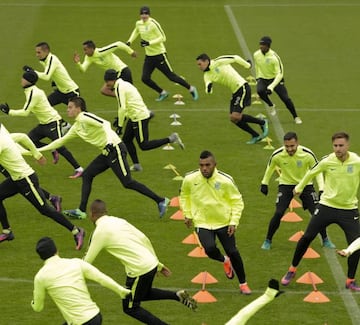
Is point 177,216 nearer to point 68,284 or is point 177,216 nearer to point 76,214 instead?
point 76,214

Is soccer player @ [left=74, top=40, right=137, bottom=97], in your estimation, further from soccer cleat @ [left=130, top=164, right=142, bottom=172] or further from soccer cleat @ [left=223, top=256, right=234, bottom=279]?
soccer cleat @ [left=223, top=256, right=234, bottom=279]

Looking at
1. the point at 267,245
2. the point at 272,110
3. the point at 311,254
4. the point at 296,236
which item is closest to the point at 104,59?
the point at 272,110

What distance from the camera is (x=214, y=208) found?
1556cm

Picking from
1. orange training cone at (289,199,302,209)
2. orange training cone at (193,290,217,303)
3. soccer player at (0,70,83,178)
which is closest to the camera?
orange training cone at (193,290,217,303)

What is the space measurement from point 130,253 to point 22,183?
4.31 m

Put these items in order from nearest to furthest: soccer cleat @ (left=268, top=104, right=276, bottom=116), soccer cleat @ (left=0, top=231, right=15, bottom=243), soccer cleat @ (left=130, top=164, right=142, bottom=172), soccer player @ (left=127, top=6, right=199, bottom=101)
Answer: soccer cleat @ (left=0, top=231, right=15, bottom=243) → soccer cleat @ (left=130, top=164, right=142, bottom=172) → soccer cleat @ (left=268, top=104, right=276, bottom=116) → soccer player @ (left=127, top=6, right=199, bottom=101)

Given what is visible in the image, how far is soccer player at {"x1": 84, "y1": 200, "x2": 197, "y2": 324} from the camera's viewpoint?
1369 centimetres

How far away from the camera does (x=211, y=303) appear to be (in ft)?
51.2

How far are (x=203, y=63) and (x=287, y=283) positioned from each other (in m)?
8.93

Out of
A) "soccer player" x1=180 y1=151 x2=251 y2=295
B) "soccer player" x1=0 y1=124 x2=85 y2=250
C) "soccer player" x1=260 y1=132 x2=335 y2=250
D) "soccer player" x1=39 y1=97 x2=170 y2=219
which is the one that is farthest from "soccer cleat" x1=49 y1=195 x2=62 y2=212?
"soccer player" x1=180 y1=151 x2=251 y2=295

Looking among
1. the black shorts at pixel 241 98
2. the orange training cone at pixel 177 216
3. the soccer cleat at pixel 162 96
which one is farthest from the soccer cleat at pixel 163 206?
the soccer cleat at pixel 162 96

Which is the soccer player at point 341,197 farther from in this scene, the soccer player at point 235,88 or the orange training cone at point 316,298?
the soccer player at point 235,88

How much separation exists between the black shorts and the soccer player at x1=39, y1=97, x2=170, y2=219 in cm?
552

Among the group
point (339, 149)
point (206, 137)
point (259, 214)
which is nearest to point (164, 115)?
point (206, 137)
